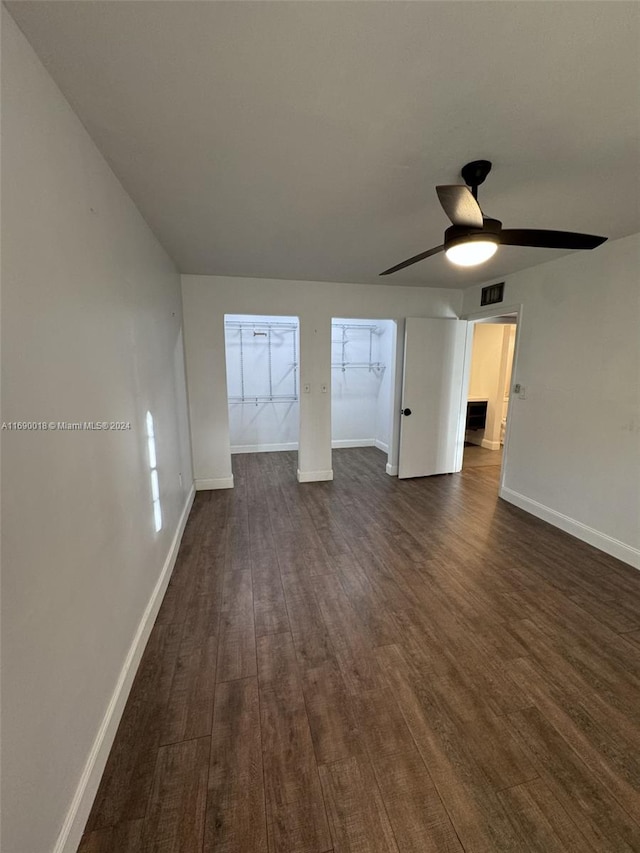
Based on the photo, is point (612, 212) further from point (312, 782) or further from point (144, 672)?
point (144, 672)

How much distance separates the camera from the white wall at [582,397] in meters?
2.64

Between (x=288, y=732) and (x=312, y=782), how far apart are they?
0.21 meters

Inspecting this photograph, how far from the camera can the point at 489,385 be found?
604cm

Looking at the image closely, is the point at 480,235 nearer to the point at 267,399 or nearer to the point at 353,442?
the point at 267,399

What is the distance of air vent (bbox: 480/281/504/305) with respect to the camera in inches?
151

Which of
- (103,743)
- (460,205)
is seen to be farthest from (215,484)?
(460,205)

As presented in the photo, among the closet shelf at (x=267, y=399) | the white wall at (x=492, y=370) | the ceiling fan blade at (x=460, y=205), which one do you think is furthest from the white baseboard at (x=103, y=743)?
the white wall at (x=492, y=370)

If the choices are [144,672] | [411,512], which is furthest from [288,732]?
[411,512]

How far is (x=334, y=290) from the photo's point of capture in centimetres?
412

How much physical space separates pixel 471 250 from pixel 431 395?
2.95m

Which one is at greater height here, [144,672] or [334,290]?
[334,290]

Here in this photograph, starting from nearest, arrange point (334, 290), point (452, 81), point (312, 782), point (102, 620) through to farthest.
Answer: point (452, 81) → point (312, 782) → point (102, 620) → point (334, 290)

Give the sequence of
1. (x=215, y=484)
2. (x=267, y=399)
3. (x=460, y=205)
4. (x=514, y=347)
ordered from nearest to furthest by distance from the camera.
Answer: (x=460, y=205) < (x=514, y=347) < (x=215, y=484) < (x=267, y=399)

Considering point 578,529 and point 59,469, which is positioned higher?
point 59,469
